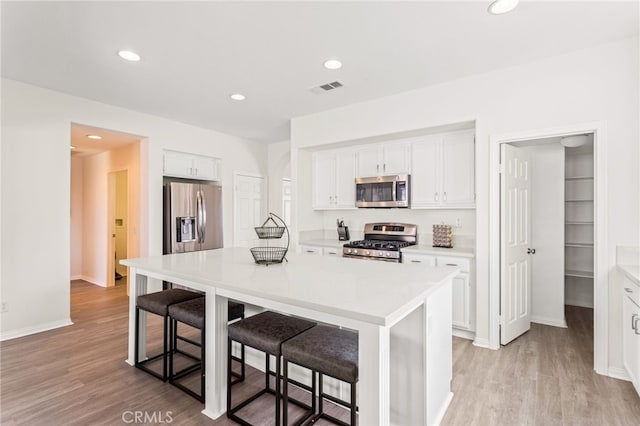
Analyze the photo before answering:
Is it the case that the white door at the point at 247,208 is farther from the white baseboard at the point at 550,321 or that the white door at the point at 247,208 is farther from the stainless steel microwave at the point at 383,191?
the white baseboard at the point at 550,321

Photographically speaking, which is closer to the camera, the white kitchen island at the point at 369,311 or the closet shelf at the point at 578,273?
the white kitchen island at the point at 369,311

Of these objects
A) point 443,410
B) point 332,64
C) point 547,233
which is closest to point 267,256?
point 443,410

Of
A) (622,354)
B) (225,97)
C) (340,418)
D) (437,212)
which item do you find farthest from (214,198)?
(622,354)

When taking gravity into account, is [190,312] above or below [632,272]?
below

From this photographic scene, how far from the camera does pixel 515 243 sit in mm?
3244

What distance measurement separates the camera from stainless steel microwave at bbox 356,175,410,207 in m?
3.88

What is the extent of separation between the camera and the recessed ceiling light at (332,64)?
2844 mm

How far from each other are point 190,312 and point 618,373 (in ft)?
10.7

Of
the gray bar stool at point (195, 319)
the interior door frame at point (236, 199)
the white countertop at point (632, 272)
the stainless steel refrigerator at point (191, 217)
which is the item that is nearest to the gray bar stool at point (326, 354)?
the gray bar stool at point (195, 319)

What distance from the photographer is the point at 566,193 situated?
4191 millimetres

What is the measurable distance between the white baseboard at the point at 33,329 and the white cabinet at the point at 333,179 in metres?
3.38

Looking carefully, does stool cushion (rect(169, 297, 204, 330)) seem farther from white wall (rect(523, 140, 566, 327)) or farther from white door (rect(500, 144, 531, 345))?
white wall (rect(523, 140, 566, 327))

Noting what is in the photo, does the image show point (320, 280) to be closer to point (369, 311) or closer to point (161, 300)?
point (369, 311)

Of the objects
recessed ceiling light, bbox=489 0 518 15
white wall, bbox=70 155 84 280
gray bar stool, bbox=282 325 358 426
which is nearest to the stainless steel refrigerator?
white wall, bbox=70 155 84 280
